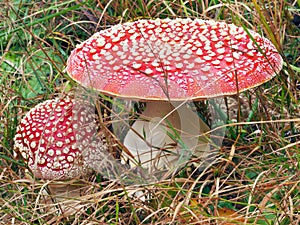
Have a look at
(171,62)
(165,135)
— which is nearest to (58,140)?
(165,135)

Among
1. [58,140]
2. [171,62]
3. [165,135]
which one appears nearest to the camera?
[171,62]

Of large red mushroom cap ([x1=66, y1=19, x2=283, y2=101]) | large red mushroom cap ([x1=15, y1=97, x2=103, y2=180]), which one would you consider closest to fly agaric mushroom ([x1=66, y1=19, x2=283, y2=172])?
large red mushroom cap ([x1=66, y1=19, x2=283, y2=101])

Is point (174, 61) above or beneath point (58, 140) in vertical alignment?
above

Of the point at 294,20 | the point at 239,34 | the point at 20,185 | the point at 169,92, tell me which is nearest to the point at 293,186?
the point at 169,92

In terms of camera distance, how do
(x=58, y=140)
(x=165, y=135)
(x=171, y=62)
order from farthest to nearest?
(x=165, y=135)
(x=58, y=140)
(x=171, y=62)

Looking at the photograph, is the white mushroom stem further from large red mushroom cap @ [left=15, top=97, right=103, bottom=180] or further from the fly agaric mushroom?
large red mushroom cap @ [left=15, top=97, right=103, bottom=180]

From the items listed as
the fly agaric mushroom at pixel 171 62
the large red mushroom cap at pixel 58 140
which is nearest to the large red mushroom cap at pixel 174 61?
the fly agaric mushroom at pixel 171 62

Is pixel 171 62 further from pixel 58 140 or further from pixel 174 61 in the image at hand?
pixel 58 140

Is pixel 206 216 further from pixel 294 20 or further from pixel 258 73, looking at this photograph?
pixel 294 20
